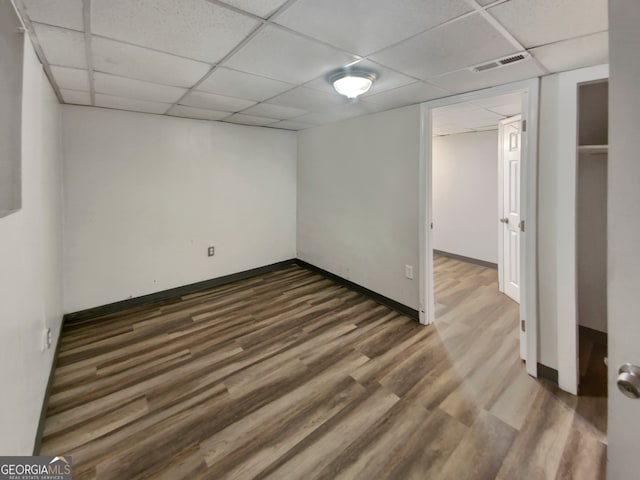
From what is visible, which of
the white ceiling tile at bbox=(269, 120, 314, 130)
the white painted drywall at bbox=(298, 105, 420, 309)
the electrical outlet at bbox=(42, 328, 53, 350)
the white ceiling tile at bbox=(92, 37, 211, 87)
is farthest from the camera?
the white ceiling tile at bbox=(269, 120, 314, 130)

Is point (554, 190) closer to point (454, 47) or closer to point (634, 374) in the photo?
point (454, 47)

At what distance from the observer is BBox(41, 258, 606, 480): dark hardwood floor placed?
5.16 ft

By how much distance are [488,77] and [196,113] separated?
122 inches

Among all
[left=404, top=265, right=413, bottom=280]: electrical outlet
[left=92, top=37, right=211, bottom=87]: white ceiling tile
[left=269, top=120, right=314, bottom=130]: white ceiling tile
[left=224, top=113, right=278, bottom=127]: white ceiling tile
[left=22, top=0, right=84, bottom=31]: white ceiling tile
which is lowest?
[left=404, top=265, right=413, bottom=280]: electrical outlet

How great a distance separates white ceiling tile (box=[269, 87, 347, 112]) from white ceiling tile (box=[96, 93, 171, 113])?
129 cm

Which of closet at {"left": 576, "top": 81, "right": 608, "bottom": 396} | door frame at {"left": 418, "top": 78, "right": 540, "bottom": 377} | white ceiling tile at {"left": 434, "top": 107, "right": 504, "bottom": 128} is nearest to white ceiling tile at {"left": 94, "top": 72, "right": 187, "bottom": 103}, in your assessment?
door frame at {"left": 418, "top": 78, "right": 540, "bottom": 377}

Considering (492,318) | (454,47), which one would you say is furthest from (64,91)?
(492,318)

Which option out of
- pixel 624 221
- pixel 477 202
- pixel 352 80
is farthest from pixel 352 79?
pixel 477 202

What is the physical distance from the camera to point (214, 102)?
2.97 metres

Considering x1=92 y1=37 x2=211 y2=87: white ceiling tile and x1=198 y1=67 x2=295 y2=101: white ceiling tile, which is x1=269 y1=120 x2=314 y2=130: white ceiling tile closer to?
x1=198 y1=67 x2=295 y2=101: white ceiling tile

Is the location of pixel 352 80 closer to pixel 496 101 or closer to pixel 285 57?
pixel 285 57

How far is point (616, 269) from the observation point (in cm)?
68

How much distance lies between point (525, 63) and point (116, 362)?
3.91 meters

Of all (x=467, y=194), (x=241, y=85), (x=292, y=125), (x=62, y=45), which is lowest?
(x=467, y=194)
